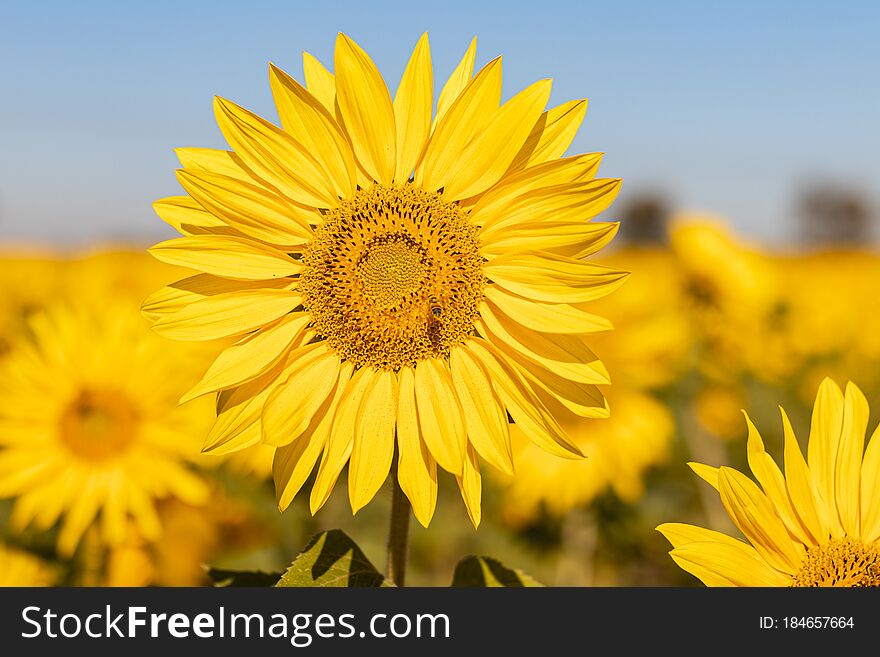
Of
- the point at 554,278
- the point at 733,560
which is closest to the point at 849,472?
the point at 733,560

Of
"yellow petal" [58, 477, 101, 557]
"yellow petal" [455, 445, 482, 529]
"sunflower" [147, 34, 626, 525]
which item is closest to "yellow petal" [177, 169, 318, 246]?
"sunflower" [147, 34, 626, 525]

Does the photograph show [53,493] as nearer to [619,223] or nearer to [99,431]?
[99,431]

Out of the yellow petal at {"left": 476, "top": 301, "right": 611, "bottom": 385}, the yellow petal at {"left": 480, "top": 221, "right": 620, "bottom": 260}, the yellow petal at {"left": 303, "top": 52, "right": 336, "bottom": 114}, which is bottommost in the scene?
the yellow petal at {"left": 476, "top": 301, "right": 611, "bottom": 385}

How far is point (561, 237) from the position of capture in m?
1.71

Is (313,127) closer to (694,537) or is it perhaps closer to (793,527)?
(694,537)

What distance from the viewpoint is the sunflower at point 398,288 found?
170cm

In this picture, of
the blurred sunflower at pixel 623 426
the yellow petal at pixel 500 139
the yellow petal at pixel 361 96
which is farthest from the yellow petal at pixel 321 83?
the blurred sunflower at pixel 623 426

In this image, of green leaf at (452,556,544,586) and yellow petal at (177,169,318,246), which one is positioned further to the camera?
green leaf at (452,556,544,586)

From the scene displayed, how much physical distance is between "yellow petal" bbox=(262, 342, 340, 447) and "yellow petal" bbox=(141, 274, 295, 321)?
0.57ft

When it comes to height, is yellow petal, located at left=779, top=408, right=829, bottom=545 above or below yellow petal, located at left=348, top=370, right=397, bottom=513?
below

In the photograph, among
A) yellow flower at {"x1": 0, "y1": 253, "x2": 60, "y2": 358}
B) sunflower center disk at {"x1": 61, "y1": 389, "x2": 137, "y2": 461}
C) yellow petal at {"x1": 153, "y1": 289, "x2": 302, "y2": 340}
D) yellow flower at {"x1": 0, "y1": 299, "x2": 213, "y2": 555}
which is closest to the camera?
yellow petal at {"x1": 153, "y1": 289, "x2": 302, "y2": 340}

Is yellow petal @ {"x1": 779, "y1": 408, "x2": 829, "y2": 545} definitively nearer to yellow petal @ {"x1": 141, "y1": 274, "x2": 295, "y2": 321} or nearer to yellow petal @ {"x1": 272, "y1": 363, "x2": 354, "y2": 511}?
yellow petal @ {"x1": 272, "y1": 363, "x2": 354, "y2": 511}

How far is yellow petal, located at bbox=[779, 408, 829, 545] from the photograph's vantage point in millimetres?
1703

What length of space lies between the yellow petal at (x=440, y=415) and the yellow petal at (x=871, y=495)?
0.84 m
